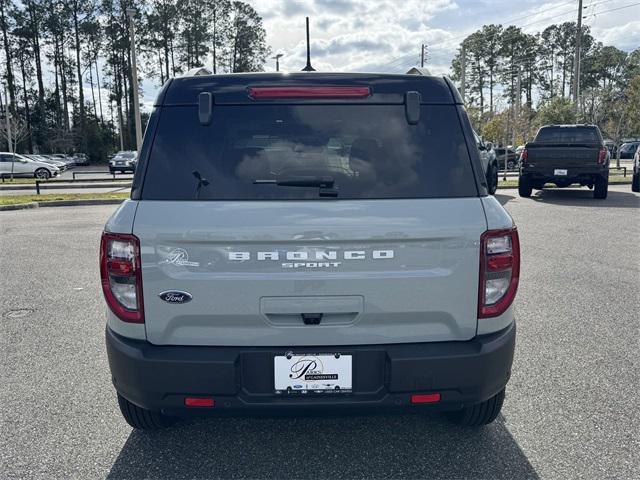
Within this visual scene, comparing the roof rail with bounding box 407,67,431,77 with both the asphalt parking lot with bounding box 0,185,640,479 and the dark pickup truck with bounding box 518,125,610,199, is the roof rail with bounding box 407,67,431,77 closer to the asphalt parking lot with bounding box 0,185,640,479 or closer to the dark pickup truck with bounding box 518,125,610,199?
the asphalt parking lot with bounding box 0,185,640,479

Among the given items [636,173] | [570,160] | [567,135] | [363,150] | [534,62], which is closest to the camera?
[363,150]

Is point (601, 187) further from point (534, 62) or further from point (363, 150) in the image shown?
point (534, 62)

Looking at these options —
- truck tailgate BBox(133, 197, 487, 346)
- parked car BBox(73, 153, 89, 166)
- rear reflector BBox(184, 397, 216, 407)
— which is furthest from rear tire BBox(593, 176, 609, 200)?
parked car BBox(73, 153, 89, 166)

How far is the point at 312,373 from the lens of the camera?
232cm

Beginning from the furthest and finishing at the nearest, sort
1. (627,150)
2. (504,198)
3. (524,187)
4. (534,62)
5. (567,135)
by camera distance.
Answer: (534,62), (627,150), (504,198), (524,187), (567,135)

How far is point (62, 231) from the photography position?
10672 millimetres

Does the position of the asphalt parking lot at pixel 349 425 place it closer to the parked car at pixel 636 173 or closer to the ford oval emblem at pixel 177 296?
the ford oval emblem at pixel 177 296

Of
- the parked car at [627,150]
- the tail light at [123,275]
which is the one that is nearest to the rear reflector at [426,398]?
the tail light at [123,275]

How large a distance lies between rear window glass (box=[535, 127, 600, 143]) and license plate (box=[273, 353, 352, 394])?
15.0m

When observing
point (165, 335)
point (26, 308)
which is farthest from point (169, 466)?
point (26, 308)

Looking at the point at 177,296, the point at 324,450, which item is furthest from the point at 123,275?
the point at 324,450

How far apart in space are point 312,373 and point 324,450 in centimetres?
74

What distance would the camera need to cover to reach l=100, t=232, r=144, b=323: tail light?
7.55 feet

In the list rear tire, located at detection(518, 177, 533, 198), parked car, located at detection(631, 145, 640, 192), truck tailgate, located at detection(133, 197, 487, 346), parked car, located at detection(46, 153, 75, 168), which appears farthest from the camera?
parked car, located at detection(46, 153, 75, 168)
